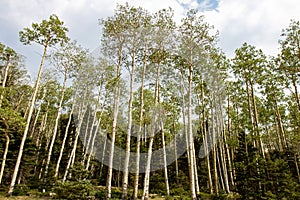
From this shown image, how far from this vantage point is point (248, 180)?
10.9 meters

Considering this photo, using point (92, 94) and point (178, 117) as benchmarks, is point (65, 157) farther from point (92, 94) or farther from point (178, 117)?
point (178, 117)

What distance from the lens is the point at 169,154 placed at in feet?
75.8

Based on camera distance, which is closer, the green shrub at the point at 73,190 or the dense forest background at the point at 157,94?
the green shrub at the point at 73,190

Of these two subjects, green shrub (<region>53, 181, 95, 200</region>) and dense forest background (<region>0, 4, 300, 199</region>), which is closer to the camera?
green shrub (<region>53, 181, 95, 200</region>)

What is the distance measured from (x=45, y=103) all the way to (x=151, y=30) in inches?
581

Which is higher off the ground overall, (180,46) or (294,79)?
(180,46)

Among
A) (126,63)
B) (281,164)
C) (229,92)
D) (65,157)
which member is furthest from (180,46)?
(65,157)

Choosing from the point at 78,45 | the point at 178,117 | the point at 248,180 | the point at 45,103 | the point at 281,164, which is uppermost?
the point at 78,45

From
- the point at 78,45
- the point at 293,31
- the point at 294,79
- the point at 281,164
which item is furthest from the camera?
the point at 78,45

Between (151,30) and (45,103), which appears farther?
(45,103)

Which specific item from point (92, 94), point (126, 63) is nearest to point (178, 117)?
point (92, 94)

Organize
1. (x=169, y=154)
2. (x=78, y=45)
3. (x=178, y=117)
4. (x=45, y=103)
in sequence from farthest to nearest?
(x=169, y=154) < (x=45, y=103) < (x=178, y=117) < (x=78, y=45)

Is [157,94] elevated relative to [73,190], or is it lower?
elevated

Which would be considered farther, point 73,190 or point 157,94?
point 157,94
